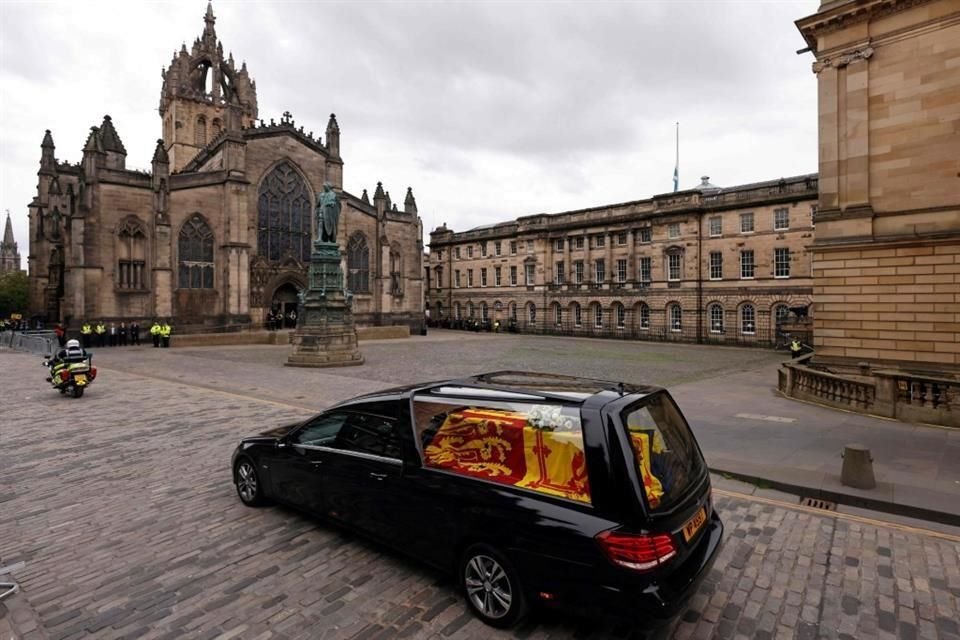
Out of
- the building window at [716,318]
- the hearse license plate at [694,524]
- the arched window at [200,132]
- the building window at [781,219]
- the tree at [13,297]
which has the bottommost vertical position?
the hearse license plate at [694,524]

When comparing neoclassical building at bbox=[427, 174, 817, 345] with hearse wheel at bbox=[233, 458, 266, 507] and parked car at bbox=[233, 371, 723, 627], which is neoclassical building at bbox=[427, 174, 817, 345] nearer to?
parked car at bbox=[233, 371, 723, 627]

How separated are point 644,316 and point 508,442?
41866 millimetres

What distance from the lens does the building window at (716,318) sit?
38156 millimetres

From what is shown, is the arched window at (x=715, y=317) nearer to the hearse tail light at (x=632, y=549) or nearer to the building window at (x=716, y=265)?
the building window at (x=716, y=265)

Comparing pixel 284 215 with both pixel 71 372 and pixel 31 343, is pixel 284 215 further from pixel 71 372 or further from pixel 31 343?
pixel 71 372

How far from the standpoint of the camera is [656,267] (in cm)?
4175

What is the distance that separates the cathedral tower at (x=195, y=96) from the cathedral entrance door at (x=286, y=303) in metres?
22.4

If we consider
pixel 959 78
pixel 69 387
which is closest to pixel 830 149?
pixel 959 78

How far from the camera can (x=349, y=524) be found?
14.8 feet

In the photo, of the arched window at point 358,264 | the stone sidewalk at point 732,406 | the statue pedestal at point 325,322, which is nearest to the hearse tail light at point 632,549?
the stone sidewalk at point 732,406

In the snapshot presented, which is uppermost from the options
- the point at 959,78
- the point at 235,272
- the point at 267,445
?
the point at 959,78

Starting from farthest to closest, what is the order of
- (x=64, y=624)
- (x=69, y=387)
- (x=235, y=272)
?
1. (x=235, y=272)
2. (x=69, y=387)
3. (x=64, y=624)

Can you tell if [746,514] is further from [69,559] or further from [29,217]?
[29,217]

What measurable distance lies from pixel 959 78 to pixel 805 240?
75.1 ft
